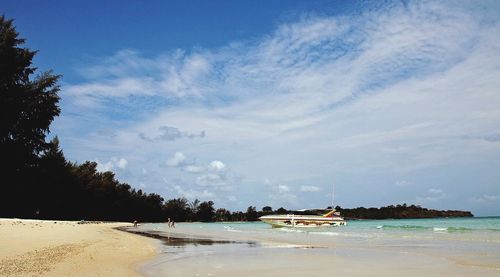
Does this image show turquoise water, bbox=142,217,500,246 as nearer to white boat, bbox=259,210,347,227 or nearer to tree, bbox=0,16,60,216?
white boat, bbox=259,210,347,227

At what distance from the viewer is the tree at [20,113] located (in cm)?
3909

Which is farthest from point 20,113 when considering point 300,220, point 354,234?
point 300,220

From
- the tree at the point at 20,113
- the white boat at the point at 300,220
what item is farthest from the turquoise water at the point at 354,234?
the tree at the point at 20,113

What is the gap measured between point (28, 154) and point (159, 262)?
32.1m

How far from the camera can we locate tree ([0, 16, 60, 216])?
39094 millimetres

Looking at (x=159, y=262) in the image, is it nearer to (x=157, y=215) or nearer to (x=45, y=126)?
(x=45, y=126)

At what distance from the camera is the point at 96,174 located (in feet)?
399

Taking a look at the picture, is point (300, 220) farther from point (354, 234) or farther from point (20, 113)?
point (20, 113)

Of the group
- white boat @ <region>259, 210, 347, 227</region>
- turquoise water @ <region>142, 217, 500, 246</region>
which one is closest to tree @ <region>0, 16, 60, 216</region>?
turquoise water @ <region>142, 217, 500, 246</region>

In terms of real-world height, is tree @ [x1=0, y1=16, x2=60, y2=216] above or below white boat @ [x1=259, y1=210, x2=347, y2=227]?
above

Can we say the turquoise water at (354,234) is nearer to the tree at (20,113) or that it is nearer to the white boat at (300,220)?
the white boat at (300,220)

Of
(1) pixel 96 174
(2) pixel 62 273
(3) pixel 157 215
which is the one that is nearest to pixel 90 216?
(1) pixel 96 174

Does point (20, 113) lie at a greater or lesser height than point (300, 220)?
greater

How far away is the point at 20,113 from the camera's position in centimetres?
4062
